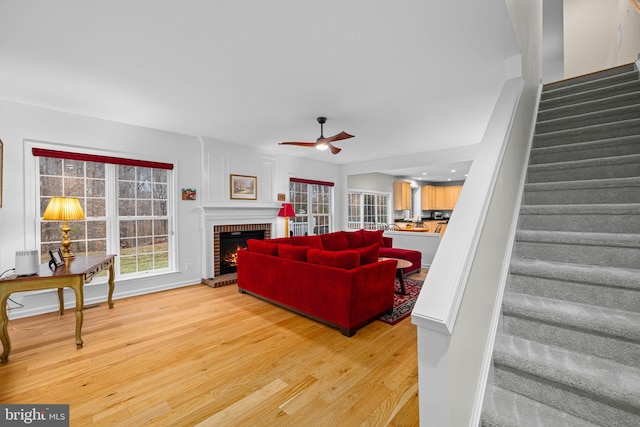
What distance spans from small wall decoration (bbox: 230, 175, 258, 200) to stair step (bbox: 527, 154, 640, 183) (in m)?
4.32

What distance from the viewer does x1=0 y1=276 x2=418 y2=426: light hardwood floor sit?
1.75 metres

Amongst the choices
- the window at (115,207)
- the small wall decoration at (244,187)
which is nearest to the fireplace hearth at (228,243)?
the small wall decoration at (244,187)

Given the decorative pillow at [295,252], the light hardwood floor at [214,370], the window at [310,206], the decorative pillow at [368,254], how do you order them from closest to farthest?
the light hardwood floor at [214,370] → the decorative pillow at [368,254] → the decorative pillow at [295,252] → the window at [310,206]

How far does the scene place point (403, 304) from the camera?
3.62 metres

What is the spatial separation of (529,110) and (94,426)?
4.14 m

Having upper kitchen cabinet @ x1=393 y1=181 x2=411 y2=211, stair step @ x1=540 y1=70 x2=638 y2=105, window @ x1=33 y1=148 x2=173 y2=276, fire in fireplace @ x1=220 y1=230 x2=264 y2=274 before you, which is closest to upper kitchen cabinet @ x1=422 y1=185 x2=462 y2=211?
upper kitchen cabinet @ x1=393 y1=181 x2=411 y2=211

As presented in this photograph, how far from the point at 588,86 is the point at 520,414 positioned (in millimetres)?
3650

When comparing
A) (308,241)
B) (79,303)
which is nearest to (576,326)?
(308,241)

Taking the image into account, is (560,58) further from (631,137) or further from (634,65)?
(631,137)

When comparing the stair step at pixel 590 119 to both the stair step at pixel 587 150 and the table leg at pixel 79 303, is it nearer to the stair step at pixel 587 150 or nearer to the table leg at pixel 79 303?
the stair step at pixel 587 150

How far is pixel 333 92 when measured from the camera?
303 centimetres

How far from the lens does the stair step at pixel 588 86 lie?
2.95 meters

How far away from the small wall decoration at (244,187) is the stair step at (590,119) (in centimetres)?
435

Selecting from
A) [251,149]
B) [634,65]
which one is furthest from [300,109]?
[634,65]
